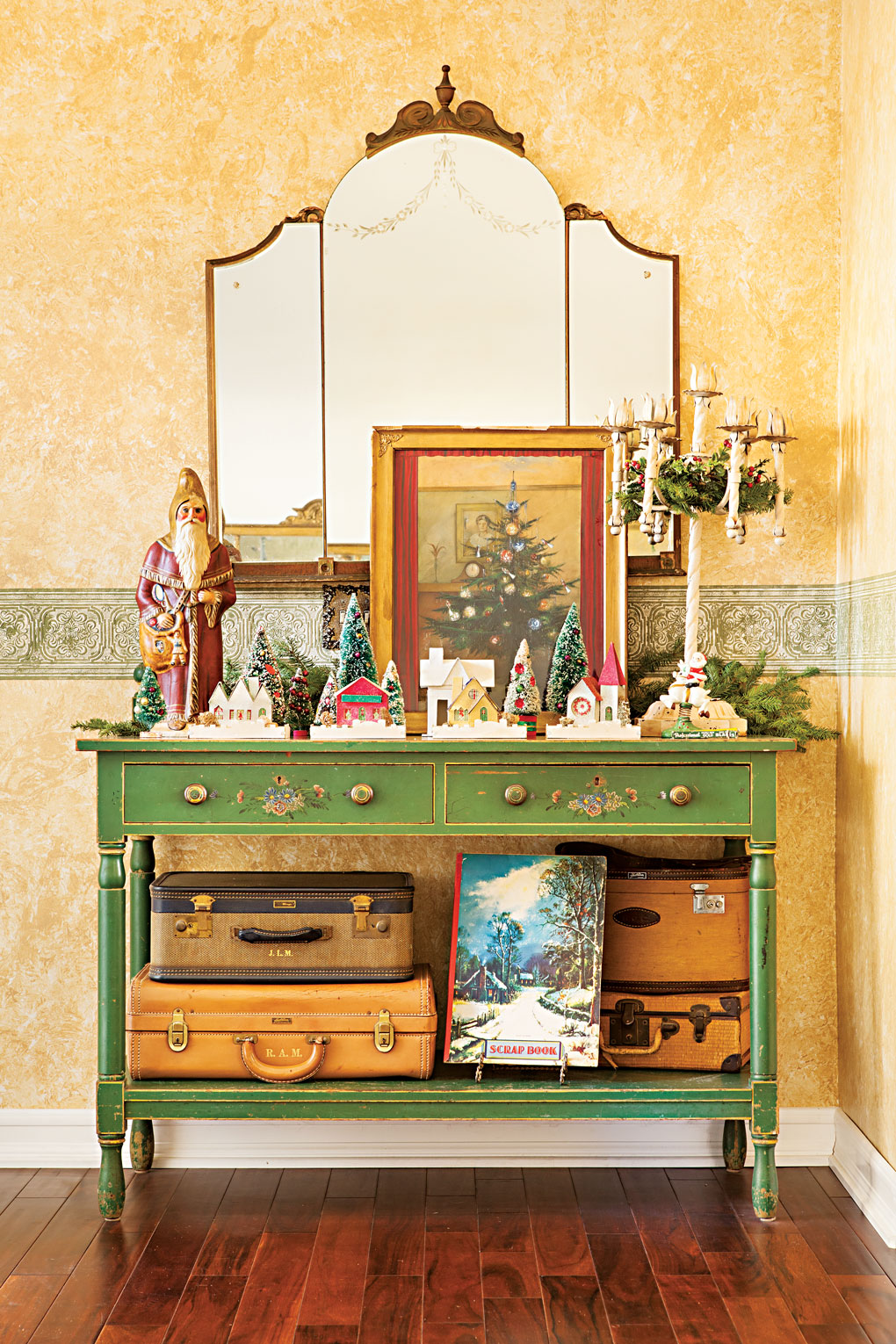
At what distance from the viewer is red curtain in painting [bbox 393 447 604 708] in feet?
9.46

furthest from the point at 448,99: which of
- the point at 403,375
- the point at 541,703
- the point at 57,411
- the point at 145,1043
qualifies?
the point at 145,1043

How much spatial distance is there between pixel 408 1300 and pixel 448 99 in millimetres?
2950

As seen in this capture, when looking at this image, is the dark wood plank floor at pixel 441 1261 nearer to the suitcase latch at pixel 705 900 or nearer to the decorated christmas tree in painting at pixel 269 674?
the suitcase latch at pixel 705 900

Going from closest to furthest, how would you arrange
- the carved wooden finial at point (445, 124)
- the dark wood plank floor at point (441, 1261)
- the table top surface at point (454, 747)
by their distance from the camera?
the dark wood plank floor at point (441, 1261)
the table top surface at point (454, 747)
the carved wooden finial at point (445, 124)

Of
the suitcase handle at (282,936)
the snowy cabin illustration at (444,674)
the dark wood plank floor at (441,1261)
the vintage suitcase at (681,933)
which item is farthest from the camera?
the snowy cabin illustration at (444,674)

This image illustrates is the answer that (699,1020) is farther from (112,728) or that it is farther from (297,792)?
(112,728)

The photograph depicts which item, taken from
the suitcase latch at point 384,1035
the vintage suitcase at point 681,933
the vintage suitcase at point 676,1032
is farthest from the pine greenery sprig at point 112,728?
the vintage suitcase at point 676,1032

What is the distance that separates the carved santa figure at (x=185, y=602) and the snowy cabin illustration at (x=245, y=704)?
0.38 feet

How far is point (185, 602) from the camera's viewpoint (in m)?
2.68

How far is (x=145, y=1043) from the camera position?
251 centimetres

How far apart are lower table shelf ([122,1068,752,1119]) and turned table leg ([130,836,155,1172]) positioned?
0.42 metres

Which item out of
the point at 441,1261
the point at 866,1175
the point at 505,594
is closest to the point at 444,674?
the point at 505,594

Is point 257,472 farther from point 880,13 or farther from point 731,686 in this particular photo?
point 880,13

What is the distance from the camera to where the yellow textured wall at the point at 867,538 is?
8.53 ft
